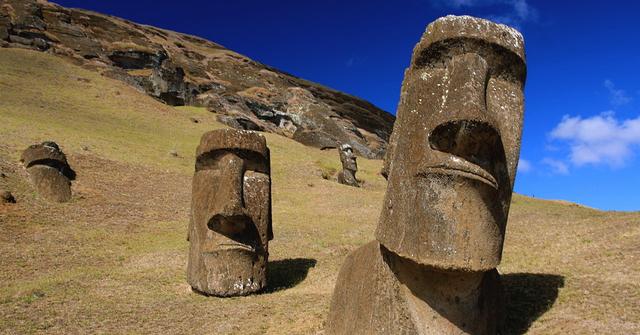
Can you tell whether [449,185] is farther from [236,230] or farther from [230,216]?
[236,230]

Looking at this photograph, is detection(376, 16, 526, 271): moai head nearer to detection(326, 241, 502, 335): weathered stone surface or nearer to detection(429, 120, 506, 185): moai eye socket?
detection(429, 120, 506, 185): moai eye socket

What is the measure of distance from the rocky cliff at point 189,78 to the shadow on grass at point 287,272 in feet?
120

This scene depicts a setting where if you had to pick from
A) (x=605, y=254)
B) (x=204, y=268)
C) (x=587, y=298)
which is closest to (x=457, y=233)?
(x=587, y=298)

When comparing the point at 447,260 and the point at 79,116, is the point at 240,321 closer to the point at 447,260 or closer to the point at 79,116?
the point at 447,260

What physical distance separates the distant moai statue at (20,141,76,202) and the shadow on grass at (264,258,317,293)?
11.1 m

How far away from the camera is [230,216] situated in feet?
37.7

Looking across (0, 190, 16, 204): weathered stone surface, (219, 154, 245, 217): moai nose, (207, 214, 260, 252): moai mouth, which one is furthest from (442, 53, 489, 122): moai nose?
(0, 190, 16, 204): weathered stone surface

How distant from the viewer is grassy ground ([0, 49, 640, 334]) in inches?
354

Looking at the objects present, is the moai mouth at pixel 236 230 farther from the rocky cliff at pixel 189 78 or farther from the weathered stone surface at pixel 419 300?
the rocky cliff at pixel 189 78

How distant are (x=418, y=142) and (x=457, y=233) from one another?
3.96 ft

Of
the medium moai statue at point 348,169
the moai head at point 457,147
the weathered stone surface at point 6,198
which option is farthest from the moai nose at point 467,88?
the medium moai statue at point 348,169

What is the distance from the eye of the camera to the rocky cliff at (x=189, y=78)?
5675 centimetres

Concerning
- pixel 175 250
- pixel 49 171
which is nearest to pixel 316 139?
pixel 49 171

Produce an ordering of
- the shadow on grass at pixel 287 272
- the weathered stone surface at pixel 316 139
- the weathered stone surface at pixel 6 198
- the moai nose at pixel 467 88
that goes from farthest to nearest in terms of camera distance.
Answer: the weathered stone surface at pixel 316 139, the weathered stone surface at pixel 6 198, the shadow on grass at pixel 287 272, the moai nose at pixel 467 88
